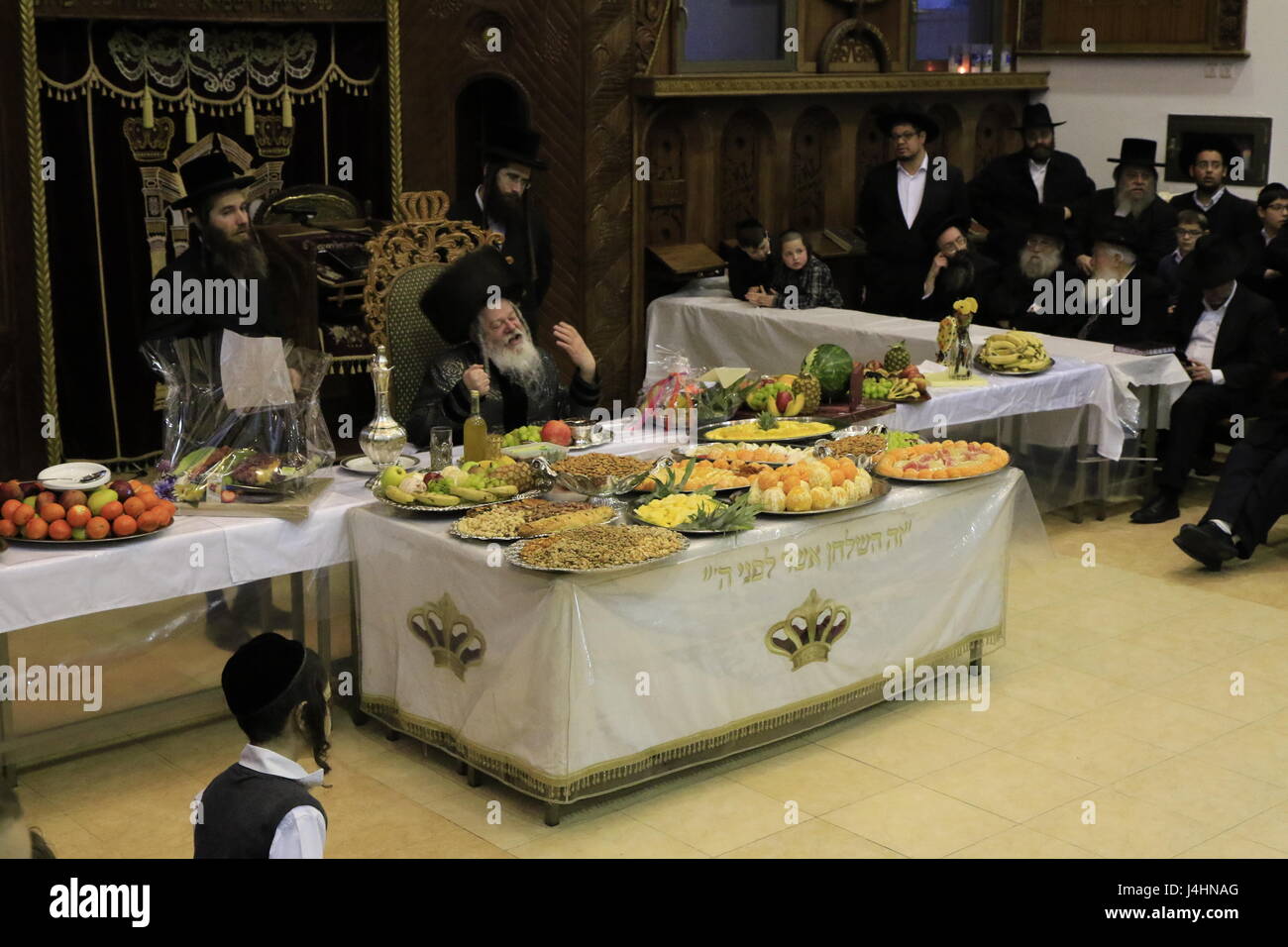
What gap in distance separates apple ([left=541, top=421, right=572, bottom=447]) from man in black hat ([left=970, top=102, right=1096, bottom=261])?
212 inches

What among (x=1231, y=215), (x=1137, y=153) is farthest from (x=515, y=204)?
(x=1231, y=215)

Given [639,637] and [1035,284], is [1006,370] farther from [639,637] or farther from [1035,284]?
[639,637]

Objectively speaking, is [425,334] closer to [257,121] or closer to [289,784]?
[257,121]

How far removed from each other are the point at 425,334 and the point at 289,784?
3.54 meters

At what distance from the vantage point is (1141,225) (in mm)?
9648

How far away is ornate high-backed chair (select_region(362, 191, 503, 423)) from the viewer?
6.12m

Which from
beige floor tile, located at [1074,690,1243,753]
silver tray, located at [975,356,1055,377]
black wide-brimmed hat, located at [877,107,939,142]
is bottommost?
beige floor tile, located at [1074,690,1243,753]

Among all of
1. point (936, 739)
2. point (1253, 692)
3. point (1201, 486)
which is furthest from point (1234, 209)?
point (936, 739)

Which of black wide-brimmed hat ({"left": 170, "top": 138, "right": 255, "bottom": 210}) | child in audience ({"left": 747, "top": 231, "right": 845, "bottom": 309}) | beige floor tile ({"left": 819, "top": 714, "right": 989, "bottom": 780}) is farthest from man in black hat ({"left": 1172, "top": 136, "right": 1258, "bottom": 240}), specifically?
black wide-brimmed hat ({"left": 170, "top": 138, "right": 255, "bottom": 210})

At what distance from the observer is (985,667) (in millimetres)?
5887

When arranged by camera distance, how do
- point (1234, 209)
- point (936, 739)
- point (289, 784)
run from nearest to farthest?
point (289, 784)
point (936, 739)
point (1234, 209)

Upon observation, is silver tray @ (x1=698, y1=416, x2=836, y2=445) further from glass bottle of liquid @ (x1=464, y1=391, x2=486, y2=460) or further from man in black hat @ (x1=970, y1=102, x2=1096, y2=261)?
man in black hat @ (x1=970, y1=102, x2=1096, y2=261)

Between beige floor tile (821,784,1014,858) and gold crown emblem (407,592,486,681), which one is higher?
gold crown emblem (407,592,486,681)

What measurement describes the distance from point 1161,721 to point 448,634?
244 centimetres
